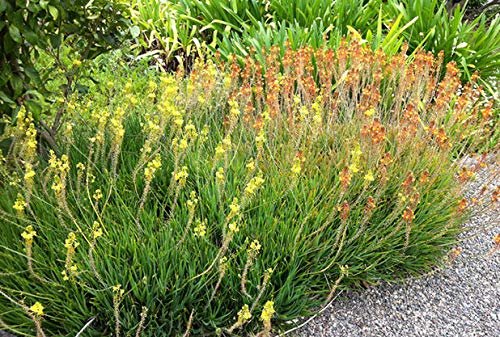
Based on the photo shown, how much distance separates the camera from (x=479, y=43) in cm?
551

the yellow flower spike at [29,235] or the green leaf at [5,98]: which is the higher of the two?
the green leaf at [5,98]

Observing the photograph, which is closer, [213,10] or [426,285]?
[426,285]

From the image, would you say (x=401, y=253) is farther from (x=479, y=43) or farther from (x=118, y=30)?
(x=479, y=43)

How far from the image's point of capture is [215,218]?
9.23 feet

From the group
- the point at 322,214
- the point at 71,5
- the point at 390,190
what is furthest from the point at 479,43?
the point at 71,5

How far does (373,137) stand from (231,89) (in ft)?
4.20

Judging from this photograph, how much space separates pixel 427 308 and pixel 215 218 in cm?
113

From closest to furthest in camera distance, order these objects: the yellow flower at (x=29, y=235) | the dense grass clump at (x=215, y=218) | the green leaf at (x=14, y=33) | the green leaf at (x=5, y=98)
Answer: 1. the yellow flower at (x=29, y=235)
2. the dense grass clump at (x=215, y=218)
3. the green leaf at (x=14, y=33)
4. the green leaf at (x=5, y=98)

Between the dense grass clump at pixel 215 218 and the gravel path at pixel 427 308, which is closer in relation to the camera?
the dense grass clump at pixel 215 218

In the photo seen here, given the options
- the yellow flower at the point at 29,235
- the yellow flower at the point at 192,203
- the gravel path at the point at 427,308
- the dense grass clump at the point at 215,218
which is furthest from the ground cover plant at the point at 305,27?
the yellow flower at the point at 29,235

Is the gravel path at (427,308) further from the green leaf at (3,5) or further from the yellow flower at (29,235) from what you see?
the green leaf at (3,5)

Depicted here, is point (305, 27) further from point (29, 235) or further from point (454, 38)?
point (29, 235)

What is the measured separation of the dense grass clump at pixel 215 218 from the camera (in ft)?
8.03

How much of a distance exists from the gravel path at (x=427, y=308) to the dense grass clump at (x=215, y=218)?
84 millimetres
